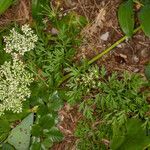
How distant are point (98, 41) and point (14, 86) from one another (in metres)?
0.75

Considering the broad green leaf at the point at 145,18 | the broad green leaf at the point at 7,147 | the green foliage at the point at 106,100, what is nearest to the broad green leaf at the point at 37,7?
the green foliage at the point at 106,100

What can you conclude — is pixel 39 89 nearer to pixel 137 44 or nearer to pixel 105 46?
pixel 105 46

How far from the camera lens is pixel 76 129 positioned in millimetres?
2984

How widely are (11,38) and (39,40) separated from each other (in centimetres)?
25

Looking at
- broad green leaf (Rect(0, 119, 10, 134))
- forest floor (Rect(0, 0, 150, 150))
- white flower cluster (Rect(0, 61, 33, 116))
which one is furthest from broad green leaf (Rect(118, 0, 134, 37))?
broad green leaf (Rect(0, 119, 10, 134))

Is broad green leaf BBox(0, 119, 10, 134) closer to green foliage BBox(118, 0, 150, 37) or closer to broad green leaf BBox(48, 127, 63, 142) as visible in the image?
broad green leaf BBox(48, 127, 63, 142)

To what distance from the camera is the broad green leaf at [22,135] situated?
2999 mm

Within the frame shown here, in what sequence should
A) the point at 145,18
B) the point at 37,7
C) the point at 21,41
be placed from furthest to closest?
the point at 37,7 → the point at 21,41 → the point at 145,18

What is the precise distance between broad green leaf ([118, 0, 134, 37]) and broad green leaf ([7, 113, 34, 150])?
1001 mm

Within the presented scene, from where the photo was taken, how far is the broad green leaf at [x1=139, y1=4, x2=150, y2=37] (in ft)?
8.73

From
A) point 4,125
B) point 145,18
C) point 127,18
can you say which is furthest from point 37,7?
point 4,125

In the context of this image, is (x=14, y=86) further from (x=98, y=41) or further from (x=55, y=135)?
(x=98, y=41)

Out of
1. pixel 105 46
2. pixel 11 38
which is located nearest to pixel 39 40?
pixel 11 38

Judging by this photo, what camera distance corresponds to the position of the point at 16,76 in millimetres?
2840
